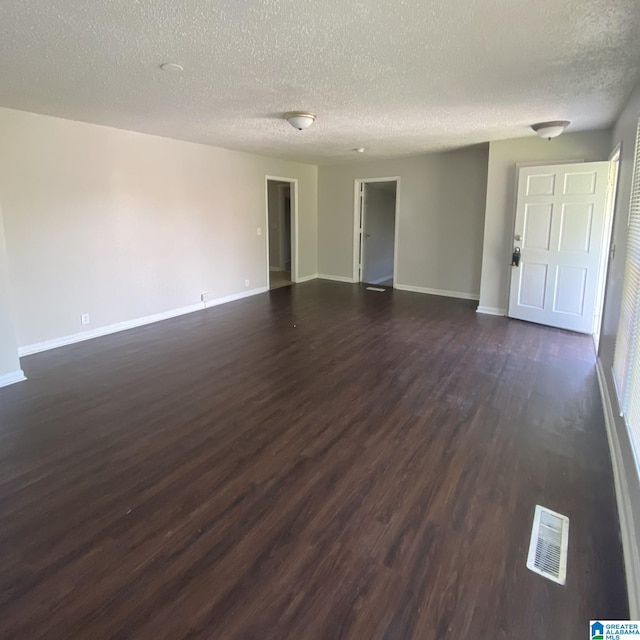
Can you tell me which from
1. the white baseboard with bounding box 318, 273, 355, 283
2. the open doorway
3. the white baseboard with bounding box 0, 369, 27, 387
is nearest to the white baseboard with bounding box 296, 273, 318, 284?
the white baseboard with bounding box 318, 273, 355, 283

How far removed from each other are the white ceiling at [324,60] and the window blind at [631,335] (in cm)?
94

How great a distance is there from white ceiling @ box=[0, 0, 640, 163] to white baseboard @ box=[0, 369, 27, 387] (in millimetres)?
2374

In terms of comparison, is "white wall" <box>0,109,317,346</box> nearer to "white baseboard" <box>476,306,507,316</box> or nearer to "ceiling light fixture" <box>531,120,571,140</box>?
"white baseboard" <box>476,306,507,316</box>

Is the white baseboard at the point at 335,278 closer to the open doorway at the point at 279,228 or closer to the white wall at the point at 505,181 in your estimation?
the open doorway at the point at 279,228

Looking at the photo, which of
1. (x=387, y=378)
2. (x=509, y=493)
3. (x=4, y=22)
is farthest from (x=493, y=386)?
(x=4, y=22)

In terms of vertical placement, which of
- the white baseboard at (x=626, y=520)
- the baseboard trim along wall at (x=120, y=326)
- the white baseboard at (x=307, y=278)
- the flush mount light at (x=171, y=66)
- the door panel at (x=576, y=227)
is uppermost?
the flush mount light at (x=171, y=66)

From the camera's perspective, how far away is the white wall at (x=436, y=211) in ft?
21.7

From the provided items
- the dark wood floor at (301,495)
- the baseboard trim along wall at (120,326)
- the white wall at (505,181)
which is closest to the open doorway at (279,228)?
the baseboard trim along wall at (120,326)

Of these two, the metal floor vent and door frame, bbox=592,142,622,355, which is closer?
the metal floor vent

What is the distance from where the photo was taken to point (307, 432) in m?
2.85

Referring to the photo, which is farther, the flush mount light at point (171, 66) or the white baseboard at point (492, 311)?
the white baseboard at point (492, 311)

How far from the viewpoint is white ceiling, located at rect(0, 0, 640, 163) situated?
6.71 ft

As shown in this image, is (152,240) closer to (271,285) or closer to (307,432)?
(271,285)

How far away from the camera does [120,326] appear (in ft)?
17.0
